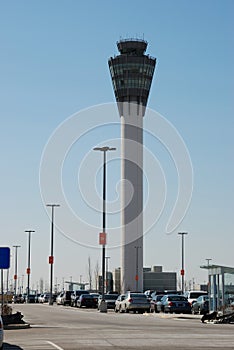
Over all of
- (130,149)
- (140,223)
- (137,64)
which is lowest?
(140,223)

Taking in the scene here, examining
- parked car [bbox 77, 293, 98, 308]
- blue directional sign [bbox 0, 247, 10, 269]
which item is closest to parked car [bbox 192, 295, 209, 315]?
parked car [bbox 77, 293, 98, 308]

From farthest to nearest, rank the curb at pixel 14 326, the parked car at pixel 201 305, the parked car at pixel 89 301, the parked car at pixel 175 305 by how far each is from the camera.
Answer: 1. the parked car at pixel 89 301
2. the parked car at pixel 175 305
3. the parked car at pixel 201 305
4. the curb at pixel 14 326

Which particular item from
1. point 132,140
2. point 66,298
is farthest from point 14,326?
Result: point 132,140

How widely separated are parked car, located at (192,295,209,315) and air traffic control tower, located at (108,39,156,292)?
71186mm

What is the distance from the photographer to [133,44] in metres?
142

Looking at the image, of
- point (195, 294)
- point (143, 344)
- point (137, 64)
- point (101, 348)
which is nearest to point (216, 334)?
point (143, 344)

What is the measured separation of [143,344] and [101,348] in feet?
6.55

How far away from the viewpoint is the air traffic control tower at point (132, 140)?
132750 mm

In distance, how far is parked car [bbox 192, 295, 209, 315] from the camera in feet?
172

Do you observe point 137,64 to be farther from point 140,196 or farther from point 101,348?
point 101,348

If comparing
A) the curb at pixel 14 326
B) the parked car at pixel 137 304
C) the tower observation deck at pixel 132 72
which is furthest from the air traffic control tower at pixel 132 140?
the curb at pixel 14 326

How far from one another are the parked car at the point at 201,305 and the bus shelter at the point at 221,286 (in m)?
7.18

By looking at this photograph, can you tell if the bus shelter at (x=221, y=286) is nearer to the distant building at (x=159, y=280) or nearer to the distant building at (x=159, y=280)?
the distant building at (x=159, y=280)

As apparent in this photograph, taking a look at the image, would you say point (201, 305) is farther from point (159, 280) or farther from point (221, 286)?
point (159, 280)
